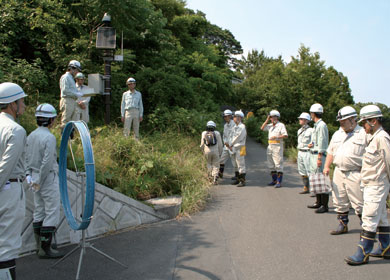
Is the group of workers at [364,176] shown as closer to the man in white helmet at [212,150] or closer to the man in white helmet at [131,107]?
the man in white helmet at [212,150]

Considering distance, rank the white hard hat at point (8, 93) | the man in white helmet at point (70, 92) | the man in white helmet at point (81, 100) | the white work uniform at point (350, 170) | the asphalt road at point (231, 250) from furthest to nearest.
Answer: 1. the man in white helmet at point (81, 100)
2. the man in white helmet at point (70, 92)
3. the white work uniform at point (350, 170)
4. the asphalt road at point (231, 250)
5. the white hard hat at point (8, 93)

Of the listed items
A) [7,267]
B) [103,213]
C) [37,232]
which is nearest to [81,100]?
[103,213]

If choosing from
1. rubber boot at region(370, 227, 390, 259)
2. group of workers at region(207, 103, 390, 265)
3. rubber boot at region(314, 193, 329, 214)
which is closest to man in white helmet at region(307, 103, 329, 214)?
rubber boot at region(314, 193, 329, 214)

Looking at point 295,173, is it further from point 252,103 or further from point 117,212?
point 252,103

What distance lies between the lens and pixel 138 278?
13.2 ft

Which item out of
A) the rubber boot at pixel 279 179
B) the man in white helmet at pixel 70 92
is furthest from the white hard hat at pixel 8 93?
the rubber boot at pixel 279 179

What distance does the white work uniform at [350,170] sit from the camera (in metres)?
4.75

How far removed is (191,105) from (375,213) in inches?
411

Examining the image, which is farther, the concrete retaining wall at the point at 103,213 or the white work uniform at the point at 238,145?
the white work uniform at the point at 238,145

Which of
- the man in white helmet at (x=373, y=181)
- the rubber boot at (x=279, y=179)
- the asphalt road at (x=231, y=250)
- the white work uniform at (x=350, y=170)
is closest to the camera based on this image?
the asphalt road at (x=231, y=250)

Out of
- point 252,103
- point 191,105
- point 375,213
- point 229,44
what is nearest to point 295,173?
point 191,105

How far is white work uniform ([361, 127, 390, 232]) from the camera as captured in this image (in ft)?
13.9

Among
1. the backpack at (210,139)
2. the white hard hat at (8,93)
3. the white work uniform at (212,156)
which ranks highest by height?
the white hard hat at (8,93)

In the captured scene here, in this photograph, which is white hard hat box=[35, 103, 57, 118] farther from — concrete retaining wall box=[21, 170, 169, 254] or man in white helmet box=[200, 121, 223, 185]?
man in white helmet box=[200, 121, 223, 185]
